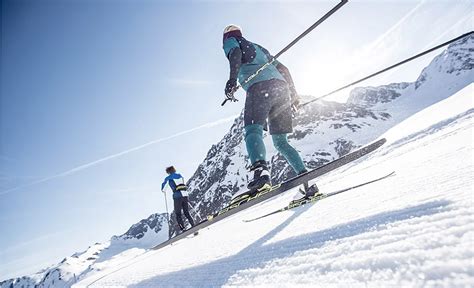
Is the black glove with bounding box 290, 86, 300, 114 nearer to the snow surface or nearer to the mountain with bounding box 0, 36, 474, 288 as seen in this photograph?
the snow surface

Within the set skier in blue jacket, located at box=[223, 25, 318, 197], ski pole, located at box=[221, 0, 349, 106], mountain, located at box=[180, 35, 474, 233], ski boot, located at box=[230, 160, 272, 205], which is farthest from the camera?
mountain, located at box=[180, 35, 474, 233]

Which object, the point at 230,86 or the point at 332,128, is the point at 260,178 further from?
the point at 332,128

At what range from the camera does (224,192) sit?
124625 mm

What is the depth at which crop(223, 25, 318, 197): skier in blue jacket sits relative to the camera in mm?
3465

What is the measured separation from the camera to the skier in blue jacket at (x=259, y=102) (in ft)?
11.4

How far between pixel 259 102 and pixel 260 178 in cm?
91

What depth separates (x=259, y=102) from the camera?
363 cm

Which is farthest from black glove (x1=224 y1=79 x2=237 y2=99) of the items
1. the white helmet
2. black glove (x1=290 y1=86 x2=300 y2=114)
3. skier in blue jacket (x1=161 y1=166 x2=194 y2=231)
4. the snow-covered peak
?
the snow-covered peak

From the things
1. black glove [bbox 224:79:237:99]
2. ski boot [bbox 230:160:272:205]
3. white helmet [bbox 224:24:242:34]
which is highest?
white helmet [bbox 224:24:242:34]

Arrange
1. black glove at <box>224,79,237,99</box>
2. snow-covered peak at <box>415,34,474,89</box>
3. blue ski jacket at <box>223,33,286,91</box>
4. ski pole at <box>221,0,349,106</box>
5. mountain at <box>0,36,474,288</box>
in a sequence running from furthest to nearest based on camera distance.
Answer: snow-covered peak at <box>415,34,474,89</box>
mountain at <box>0,36,474,288</box>
blue ski jacket at <box>223,33,286,91</box>
black glove at <box>224,79,237,99</box>
ski pole at <box>221,0,349,106</box>

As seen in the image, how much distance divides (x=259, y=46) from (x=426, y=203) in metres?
3.34

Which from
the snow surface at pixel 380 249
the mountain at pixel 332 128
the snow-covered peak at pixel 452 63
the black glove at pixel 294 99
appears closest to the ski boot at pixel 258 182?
the black glove at pixel 294 99

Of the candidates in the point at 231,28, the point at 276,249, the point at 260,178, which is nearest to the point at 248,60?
the point at 231,28

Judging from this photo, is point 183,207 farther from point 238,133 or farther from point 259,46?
point 238,133
